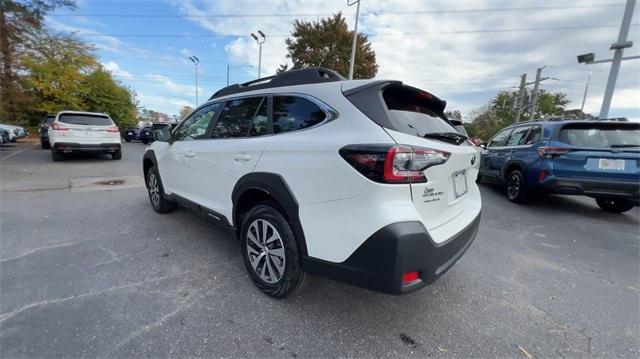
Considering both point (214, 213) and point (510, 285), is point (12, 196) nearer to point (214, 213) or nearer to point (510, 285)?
point (214, 213)

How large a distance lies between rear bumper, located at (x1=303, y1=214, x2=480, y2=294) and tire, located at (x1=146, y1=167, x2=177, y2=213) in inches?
130

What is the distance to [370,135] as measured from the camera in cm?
172

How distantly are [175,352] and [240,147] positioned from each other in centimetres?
157

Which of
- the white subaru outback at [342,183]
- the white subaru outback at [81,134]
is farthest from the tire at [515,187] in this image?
the white subaru outback at [81,134]

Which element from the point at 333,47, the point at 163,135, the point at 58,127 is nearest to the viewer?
the point at 163,135

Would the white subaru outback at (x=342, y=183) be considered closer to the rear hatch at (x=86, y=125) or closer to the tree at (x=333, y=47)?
the rear hatch at (x=86, y=125)

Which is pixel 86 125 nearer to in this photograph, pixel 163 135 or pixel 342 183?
pixel 163 135

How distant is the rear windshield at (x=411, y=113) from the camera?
1.89 metres

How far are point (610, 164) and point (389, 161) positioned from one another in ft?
16.2

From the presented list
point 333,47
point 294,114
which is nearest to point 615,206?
point 294,114

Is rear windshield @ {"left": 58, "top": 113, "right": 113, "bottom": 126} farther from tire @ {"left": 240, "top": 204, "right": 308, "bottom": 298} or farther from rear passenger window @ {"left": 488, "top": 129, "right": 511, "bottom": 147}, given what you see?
rear passenger window @ {"left": 488, "top": 129, "right": 511, "bottom": 147}

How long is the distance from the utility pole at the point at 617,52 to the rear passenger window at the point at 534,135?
8.92 m

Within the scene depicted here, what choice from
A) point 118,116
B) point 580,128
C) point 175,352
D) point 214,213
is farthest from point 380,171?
point 118,116

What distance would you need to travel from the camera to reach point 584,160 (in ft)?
14.7
